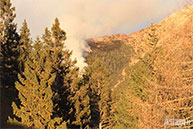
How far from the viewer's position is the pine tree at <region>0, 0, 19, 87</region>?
30156 mm

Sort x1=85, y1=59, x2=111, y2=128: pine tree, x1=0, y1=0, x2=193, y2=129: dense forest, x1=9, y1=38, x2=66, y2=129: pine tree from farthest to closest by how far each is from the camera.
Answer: x1=85, y1=59, x2=111, y2=128: pine tree, x1=9, y1=38, x2=66, y2=129: pine tree, x1=0, y1=0, x2=193, y2=129: dense forest

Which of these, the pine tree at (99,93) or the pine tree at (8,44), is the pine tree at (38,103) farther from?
the pine tree at (99,93)

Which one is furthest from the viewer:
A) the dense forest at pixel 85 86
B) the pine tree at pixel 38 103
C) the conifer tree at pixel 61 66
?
the conifer tree at pixel 61 66

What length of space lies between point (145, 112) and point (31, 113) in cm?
1062

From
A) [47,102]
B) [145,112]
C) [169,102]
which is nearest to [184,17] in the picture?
[169,102]

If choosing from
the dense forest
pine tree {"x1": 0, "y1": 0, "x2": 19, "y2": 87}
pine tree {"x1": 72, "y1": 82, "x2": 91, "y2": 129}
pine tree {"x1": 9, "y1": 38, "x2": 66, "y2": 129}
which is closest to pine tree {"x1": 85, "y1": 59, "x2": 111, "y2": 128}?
the dense forest

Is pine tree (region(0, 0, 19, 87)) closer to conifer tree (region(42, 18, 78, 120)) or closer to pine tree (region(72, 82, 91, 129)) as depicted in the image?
conifer tree (region(42, 18, 78, 120))

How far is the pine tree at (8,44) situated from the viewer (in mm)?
30156

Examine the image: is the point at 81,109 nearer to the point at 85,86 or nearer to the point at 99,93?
the point at 85,86

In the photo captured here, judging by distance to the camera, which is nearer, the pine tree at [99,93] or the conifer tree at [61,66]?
the conifer tree at [61,66]

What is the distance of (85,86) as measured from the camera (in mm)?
29766

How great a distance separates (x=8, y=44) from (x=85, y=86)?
1376cm

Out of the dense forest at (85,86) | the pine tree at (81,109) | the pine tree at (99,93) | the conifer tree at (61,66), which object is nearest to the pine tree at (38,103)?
the dense forest at (85,86)

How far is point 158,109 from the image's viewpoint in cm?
1015
